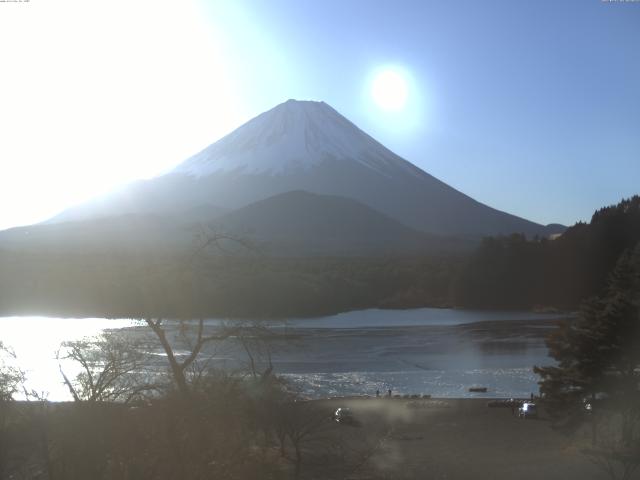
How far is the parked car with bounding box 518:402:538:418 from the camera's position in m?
13.2

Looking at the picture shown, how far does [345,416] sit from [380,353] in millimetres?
10260

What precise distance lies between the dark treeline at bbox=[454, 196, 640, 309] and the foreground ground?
29542 millimetres

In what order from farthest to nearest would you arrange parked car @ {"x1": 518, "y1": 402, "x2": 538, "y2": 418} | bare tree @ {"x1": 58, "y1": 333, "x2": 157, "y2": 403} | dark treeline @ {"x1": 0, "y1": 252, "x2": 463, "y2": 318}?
parked car @ {"x1": 518, "y1": 402, "x2": 538, "y2": 418}
dark treeline @ {"x1": 0, "y1": 252, "x2": 463, "y2": 318}
bare tree @ {"x1": 58, "y1": 333, "x2": 157, "y2": 403}

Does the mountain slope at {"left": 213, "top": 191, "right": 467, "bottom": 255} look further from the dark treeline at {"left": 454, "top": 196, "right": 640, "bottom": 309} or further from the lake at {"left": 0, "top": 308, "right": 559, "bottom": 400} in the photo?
the lake at {"left": 0, "top": 308, "right": 559, "bottom": 400}

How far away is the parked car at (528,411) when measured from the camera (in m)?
13.2

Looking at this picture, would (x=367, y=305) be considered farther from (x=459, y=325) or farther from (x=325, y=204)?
(x=325, y=204)

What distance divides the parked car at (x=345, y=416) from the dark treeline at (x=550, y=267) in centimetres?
3101

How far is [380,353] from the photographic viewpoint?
22922 millimetres

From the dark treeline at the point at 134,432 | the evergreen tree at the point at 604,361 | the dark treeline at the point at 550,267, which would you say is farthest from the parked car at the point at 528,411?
the dark treeline at the point at 550,267

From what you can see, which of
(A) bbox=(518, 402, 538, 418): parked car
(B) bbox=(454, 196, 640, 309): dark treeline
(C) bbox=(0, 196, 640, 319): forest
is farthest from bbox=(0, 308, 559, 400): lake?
(B) bbox=(454, 196, 640, 309): dark treeline

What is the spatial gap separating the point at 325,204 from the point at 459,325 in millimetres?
54467

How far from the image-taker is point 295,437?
8938 millimetres

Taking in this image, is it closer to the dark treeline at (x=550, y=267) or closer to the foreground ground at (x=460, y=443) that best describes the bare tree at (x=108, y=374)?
A: the foreground ground at (x=460, y=443)

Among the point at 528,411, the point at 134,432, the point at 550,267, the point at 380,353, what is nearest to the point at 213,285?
the point at 134,432
